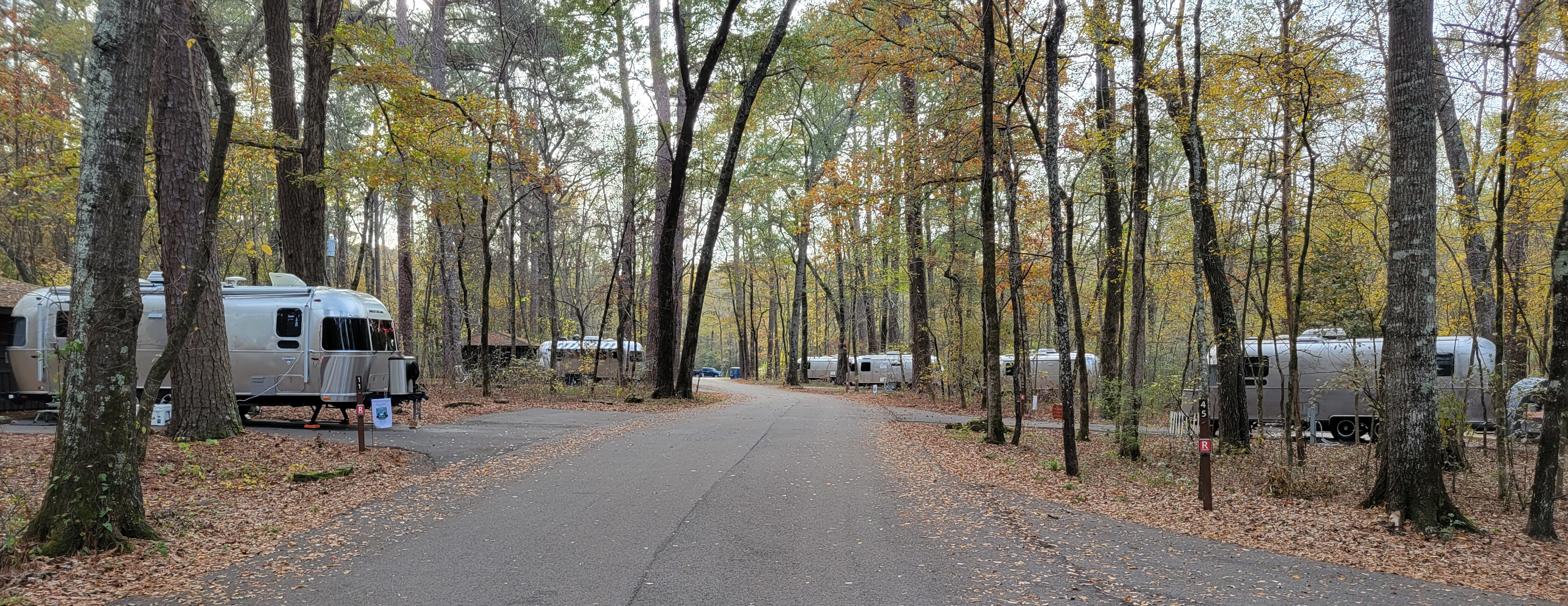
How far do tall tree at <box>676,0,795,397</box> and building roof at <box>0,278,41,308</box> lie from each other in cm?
1336

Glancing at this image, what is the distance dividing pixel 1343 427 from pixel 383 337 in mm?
20954

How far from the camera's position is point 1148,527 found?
23.5 ft

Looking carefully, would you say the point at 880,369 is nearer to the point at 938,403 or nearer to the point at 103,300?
the point at 938,403

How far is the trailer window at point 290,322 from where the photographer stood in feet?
44.9

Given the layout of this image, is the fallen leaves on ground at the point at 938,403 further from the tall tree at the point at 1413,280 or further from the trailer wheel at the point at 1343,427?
the tall tree at the point at 1413,280

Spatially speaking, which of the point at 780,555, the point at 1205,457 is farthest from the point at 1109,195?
the point at 780,555

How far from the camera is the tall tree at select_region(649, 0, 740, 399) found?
765 inches

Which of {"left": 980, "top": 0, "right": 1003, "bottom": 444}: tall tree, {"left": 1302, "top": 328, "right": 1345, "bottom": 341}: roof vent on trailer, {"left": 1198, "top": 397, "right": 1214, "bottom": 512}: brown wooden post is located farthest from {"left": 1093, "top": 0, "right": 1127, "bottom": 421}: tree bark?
{"left": 1198, "top": 397, "right": 1214, "bottom": 512}: brown wooden post

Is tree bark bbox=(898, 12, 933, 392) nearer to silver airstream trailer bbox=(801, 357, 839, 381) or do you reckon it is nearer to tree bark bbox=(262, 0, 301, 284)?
tree bark bbox=(262, 0, 301, 284)

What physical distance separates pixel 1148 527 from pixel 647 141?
20.2 metres

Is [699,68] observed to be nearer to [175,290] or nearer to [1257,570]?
[175,290]

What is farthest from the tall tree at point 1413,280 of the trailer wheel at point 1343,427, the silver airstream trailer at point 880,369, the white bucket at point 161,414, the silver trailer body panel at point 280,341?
the silver airstream trailer at point 880,369

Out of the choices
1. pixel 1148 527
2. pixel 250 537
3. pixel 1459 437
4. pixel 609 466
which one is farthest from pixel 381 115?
pixel 1459 437

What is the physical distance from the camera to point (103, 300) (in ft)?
17.7
